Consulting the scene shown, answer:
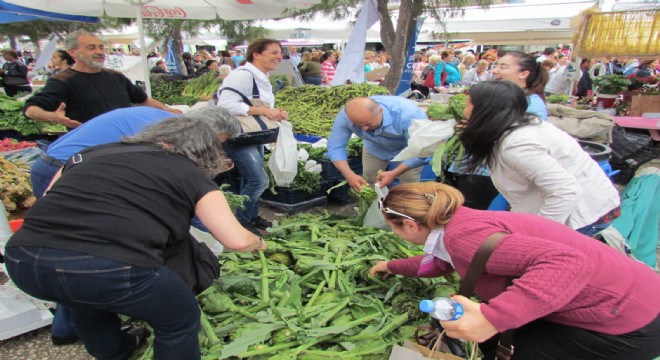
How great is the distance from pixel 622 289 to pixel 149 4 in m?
6.96

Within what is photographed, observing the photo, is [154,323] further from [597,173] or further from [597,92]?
[597,92]

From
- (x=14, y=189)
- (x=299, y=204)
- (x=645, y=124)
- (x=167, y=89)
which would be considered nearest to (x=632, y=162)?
(x=645, y=124)

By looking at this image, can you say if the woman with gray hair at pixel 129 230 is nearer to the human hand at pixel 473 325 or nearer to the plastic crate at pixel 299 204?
the human hand at pixel 473 325

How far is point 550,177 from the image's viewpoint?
205 centimetres

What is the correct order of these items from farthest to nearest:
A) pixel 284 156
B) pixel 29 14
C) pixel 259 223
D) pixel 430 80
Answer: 1. pixel 430 80
2. pixel 29 14
3. pixel 259 223
4. pixel 284 156

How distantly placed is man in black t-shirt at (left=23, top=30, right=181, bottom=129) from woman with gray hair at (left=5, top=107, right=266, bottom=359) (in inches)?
68.7

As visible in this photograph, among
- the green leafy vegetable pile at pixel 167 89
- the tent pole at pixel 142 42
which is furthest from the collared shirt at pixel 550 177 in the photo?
the green leafy vegetable pile at pixel 167 89

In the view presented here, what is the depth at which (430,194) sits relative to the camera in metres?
1.64

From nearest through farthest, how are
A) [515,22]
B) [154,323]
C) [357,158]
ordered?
[154,323] < [357,158] < [515,22]

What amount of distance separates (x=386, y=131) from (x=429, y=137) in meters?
0.73

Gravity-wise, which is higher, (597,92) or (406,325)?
(597,92)

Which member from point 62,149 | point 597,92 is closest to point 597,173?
point 62,149

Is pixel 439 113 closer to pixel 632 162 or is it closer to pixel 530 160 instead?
pixel 530 160

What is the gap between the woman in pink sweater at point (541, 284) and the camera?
52.6 inches
